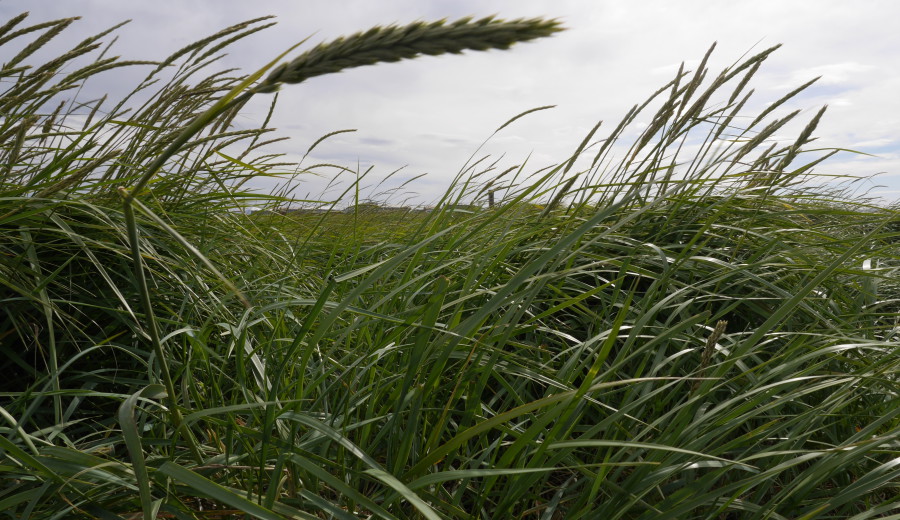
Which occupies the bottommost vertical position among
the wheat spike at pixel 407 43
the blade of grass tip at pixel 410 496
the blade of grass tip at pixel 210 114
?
the blade of grass tip at pixel 410 496

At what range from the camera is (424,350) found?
1.02m

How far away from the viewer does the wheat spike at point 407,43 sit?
0.53 metres

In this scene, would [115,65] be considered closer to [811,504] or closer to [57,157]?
[57,157]

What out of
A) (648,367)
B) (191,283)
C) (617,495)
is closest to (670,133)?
(648,367)

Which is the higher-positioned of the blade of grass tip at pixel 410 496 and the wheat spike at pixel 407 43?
the wheat spike at pixel 407 43

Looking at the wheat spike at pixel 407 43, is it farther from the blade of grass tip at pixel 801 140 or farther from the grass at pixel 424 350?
the blade of grass tip at pixel 801 140

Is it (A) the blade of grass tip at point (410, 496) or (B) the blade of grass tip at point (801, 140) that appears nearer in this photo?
(A) the blade of grass tip at point (410, 496)

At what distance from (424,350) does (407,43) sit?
1.93ft

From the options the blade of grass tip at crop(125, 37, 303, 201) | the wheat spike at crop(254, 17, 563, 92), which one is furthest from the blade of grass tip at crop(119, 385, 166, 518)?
Answer: the wheat spike at crop(254, 17, 563, 92)

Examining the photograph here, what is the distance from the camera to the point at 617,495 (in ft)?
2.98

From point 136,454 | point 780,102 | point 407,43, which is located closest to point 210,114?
point 407,43

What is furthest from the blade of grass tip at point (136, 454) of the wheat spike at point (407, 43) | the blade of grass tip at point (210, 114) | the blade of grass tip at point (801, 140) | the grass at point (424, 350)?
the blade of grass tip at point (801, 140)

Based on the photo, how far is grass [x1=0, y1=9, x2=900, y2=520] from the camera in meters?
0.87

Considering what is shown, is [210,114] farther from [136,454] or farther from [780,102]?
[780,102]
